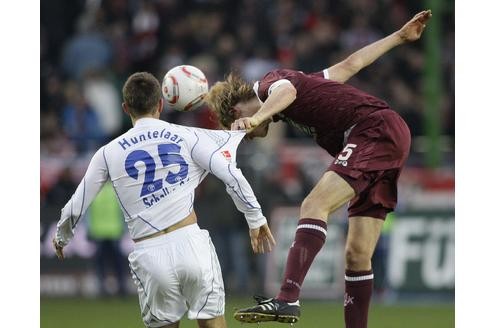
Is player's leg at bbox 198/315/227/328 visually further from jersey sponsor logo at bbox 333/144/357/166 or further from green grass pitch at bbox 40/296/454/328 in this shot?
green grass pitch at bbox 40/296/454/328

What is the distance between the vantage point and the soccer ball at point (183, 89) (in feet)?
25.8

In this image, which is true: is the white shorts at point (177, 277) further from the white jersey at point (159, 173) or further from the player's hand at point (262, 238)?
the player's hand at point (262, 238)

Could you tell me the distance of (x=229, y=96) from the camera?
764cm

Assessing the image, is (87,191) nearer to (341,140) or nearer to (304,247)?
(304,247)

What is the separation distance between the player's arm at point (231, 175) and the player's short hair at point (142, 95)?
14.1 inches

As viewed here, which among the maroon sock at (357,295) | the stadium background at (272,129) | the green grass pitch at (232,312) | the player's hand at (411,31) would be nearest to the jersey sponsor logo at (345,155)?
the maroon sock at (357,295)

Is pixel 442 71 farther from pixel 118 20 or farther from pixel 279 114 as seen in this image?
pixel 279 114

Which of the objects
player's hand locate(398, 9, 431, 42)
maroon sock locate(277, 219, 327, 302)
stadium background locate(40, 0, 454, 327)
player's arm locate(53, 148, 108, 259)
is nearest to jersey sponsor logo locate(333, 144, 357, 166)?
maroon sock locate(277, 219, 327, 302)

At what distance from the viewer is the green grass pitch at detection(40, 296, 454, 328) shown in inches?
462

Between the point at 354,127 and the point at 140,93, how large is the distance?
5.07ft

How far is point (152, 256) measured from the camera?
7.00m

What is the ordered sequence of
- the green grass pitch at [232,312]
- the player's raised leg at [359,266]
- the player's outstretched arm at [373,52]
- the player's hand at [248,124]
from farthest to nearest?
the green grass pitch at [232,312], the player's outstretched arm at [373,52], the player's raised leg at [359,266], the player's hand at [248,124]

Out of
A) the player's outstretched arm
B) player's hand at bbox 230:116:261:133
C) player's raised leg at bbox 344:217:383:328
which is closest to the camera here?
player's hand at bbox 230:116:261:133

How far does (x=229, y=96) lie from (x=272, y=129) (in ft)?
28.1
